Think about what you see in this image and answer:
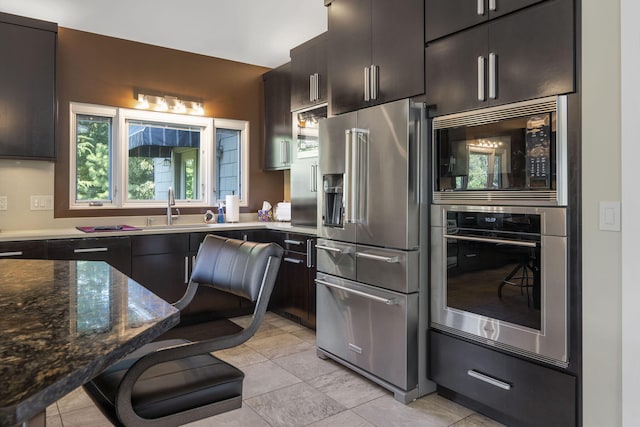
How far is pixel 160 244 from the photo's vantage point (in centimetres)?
367

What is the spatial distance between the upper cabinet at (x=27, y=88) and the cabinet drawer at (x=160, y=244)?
0.97 metres

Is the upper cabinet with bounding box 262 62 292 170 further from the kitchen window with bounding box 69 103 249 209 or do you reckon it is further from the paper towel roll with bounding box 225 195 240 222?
the paper towel roll with bounding box 225 195 240 222

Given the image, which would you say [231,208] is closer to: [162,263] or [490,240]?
[162,263]

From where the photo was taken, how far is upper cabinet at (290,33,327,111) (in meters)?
3.84

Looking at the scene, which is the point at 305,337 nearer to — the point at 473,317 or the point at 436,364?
the point at 436,364

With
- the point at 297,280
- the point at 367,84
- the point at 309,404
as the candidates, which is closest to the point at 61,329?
the point at 309,404

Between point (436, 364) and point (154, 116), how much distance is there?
346cm

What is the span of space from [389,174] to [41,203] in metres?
3.04

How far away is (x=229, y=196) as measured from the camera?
4.52m

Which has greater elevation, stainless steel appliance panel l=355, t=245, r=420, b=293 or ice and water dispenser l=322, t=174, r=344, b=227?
ice and water dispenser l=322, t=174, r=344, b=227

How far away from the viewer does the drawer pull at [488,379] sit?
2.11 m

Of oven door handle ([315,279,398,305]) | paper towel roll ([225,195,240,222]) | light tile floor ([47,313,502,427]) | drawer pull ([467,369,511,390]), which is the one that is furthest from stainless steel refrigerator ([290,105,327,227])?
drawer pull ([467,369,511,390])

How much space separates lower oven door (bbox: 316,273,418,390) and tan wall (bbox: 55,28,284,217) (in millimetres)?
2146

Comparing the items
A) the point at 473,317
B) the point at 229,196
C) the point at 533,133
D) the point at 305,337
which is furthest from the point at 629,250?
the point at 229,196
